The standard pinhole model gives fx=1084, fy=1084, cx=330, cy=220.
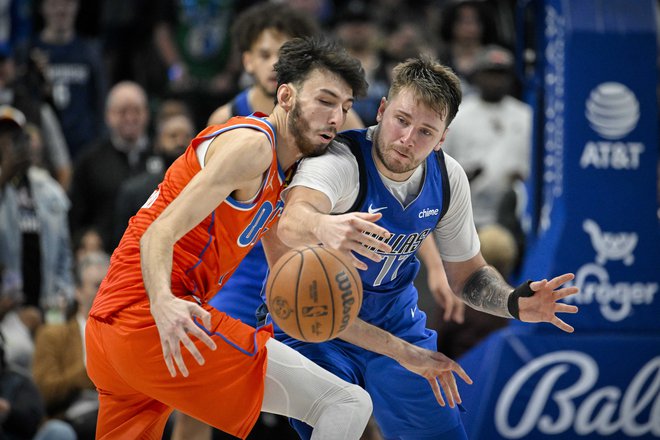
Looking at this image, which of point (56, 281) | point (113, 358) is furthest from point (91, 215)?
point (113, 358)

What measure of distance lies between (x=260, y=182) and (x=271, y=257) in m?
0.72

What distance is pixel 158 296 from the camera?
3877mm

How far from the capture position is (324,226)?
12.6 ft

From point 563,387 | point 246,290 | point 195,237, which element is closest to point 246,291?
point 246,290

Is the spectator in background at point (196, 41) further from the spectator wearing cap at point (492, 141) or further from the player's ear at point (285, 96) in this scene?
the player's ear at point (285, 96)

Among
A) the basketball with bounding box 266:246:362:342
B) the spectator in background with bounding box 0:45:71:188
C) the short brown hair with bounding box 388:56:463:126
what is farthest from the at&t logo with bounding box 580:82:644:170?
the spectator in background with bounding box 0:45:71:188

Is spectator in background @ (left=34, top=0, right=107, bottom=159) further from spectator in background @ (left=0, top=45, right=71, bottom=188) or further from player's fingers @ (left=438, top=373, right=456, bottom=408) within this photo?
player's fingers @ (left=438, top=373, right=456, bottom=408)

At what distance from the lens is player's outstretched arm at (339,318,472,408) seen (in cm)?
454

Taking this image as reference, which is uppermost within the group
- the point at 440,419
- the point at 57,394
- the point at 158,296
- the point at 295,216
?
the point at 295,216

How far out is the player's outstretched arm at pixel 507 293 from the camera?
181 inches

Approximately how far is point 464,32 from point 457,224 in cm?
592

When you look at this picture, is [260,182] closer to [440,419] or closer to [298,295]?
[298,295]

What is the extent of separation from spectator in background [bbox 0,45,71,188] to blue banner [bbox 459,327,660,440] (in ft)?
13.9

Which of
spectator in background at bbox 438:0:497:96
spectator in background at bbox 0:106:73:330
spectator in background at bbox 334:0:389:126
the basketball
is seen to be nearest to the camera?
the basketball
